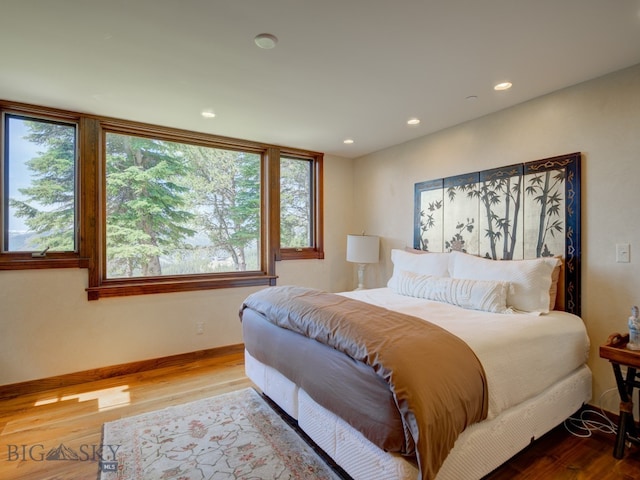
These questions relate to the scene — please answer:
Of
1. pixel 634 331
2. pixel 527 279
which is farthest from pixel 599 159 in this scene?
pixel 634 331

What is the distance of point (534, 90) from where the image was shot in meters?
2.50

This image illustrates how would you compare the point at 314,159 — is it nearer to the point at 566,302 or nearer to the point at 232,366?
the point at 232,366

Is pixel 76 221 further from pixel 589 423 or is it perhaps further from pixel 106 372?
pixel 589 423

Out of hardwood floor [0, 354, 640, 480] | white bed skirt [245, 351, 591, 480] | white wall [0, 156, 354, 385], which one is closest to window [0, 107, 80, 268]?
white wall [0, 156, 354, 385]

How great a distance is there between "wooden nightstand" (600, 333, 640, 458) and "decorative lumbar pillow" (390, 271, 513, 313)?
574 mm

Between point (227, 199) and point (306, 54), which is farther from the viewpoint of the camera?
point (227, 199)

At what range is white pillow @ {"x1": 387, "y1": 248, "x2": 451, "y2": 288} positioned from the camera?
10.1ft

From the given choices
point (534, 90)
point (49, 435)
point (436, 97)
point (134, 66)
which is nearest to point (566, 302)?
point (534, 90)

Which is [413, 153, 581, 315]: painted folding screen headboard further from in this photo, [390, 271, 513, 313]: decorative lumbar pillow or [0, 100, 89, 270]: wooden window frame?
[0, 100, 89, 270]: wooden window frame

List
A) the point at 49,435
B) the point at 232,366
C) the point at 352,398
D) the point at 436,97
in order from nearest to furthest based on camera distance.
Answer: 1. the point at 352,398
2. the point at 49,435
3. the point at 436,97
4. the point at 232,366

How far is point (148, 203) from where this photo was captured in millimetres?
3385

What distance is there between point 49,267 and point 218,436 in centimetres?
216

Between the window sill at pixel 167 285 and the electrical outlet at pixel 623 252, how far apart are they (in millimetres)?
3225

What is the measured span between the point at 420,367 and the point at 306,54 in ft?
6.34
